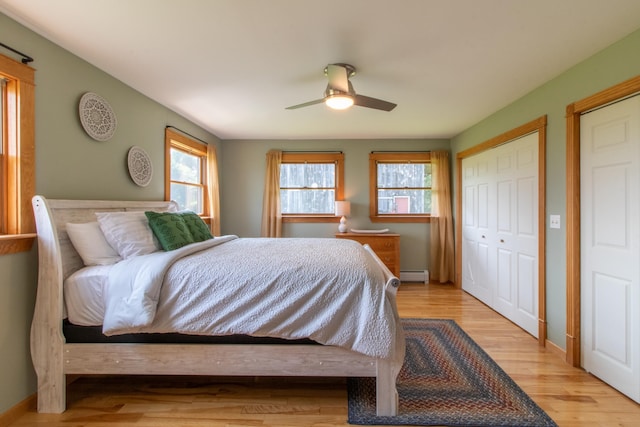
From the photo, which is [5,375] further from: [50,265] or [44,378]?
[50,265]

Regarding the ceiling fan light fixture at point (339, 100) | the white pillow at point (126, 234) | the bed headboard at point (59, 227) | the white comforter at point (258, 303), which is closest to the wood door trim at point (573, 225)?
the white comforter at point (258, 303)

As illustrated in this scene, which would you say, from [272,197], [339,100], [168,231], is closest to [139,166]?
[168,231]

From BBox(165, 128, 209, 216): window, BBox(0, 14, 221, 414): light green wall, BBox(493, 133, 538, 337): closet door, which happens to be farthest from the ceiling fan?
BBox(165, 128, 209, 216): window

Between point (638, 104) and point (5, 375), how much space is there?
13.4ft

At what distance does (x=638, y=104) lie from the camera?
1.84m

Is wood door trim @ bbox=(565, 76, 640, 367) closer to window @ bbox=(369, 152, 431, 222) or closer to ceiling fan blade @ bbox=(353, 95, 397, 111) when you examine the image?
ceiling fan blade @ bbox=(353, 95, 397, 111)

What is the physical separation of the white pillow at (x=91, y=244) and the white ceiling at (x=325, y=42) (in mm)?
1240

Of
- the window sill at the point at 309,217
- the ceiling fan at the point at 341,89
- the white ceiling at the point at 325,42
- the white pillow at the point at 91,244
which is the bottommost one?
the white pillow at the point at 91,244

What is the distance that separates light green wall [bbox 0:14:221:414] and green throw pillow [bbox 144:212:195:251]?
552 mm

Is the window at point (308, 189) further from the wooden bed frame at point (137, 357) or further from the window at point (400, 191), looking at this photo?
the wooden bed frame at point (137, 357)

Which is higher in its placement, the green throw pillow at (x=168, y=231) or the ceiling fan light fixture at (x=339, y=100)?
the ceiling fan light fixture at (x=339, y=100)

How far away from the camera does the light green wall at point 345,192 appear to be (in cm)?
480

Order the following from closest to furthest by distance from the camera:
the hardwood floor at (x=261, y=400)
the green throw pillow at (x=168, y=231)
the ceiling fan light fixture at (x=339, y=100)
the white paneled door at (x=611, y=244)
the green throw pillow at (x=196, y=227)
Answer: the hardwood floor at (x=261, y=400) → the white paneled door at (x=611, y=244) → the green throw pillow at (x=168, y=231) → the ceiling fan light fixture at (x=339, y=100) → the green throw pillow at (x=196, y=227)

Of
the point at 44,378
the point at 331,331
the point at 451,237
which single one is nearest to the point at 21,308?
the point at 44,378
